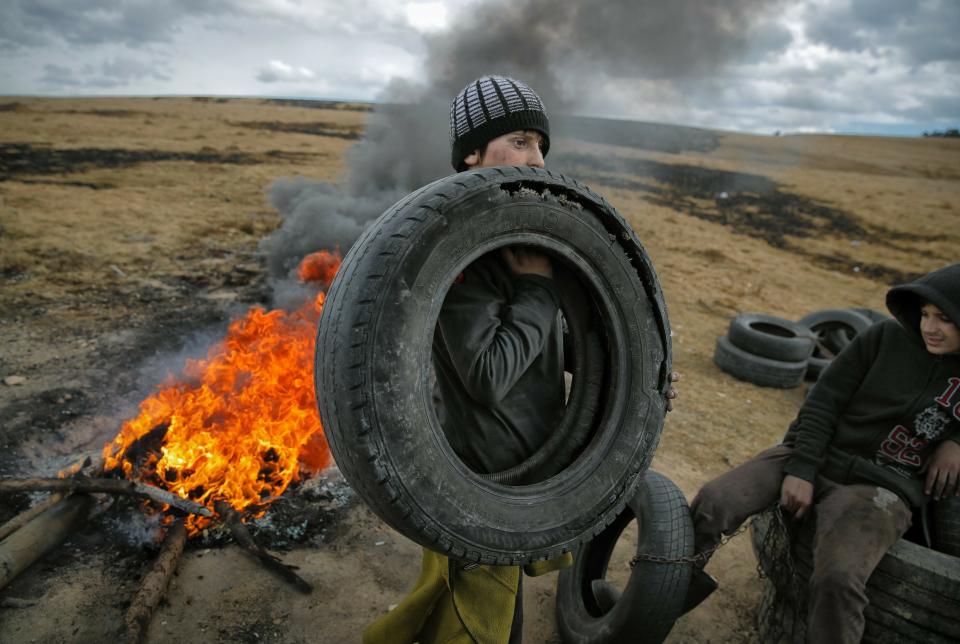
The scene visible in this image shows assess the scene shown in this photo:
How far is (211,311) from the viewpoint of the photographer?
22.9 ft

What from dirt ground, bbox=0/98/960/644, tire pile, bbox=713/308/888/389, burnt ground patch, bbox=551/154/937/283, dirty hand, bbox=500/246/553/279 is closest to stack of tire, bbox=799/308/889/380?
tire pile, bbox=713/308/888/389

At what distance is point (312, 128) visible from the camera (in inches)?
1704

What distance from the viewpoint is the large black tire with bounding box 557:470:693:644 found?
101 inches

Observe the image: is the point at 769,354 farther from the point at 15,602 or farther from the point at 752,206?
the point at 752,206

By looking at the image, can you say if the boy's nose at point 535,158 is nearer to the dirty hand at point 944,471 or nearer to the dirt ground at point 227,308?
the dirty hand at point 944,471

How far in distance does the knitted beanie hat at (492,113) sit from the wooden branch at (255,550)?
2.61 m

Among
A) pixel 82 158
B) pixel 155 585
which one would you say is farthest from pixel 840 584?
pixel 82 158

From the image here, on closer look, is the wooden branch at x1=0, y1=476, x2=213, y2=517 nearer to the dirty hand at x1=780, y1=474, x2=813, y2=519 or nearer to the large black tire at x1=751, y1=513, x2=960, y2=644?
the dirty hand at x1=780, y1=474, x2=813, y2=519

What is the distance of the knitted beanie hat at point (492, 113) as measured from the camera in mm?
1936

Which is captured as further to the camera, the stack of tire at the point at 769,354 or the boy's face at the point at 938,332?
the stack of tire at the point at 769,354

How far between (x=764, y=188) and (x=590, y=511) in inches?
Answer: 1097

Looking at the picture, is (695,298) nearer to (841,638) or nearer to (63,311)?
(841,638)

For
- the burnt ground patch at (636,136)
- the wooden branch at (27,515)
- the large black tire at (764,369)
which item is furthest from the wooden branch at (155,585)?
the burnt ground patch at (636,136)

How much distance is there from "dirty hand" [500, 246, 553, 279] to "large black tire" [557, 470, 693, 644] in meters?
1.52
